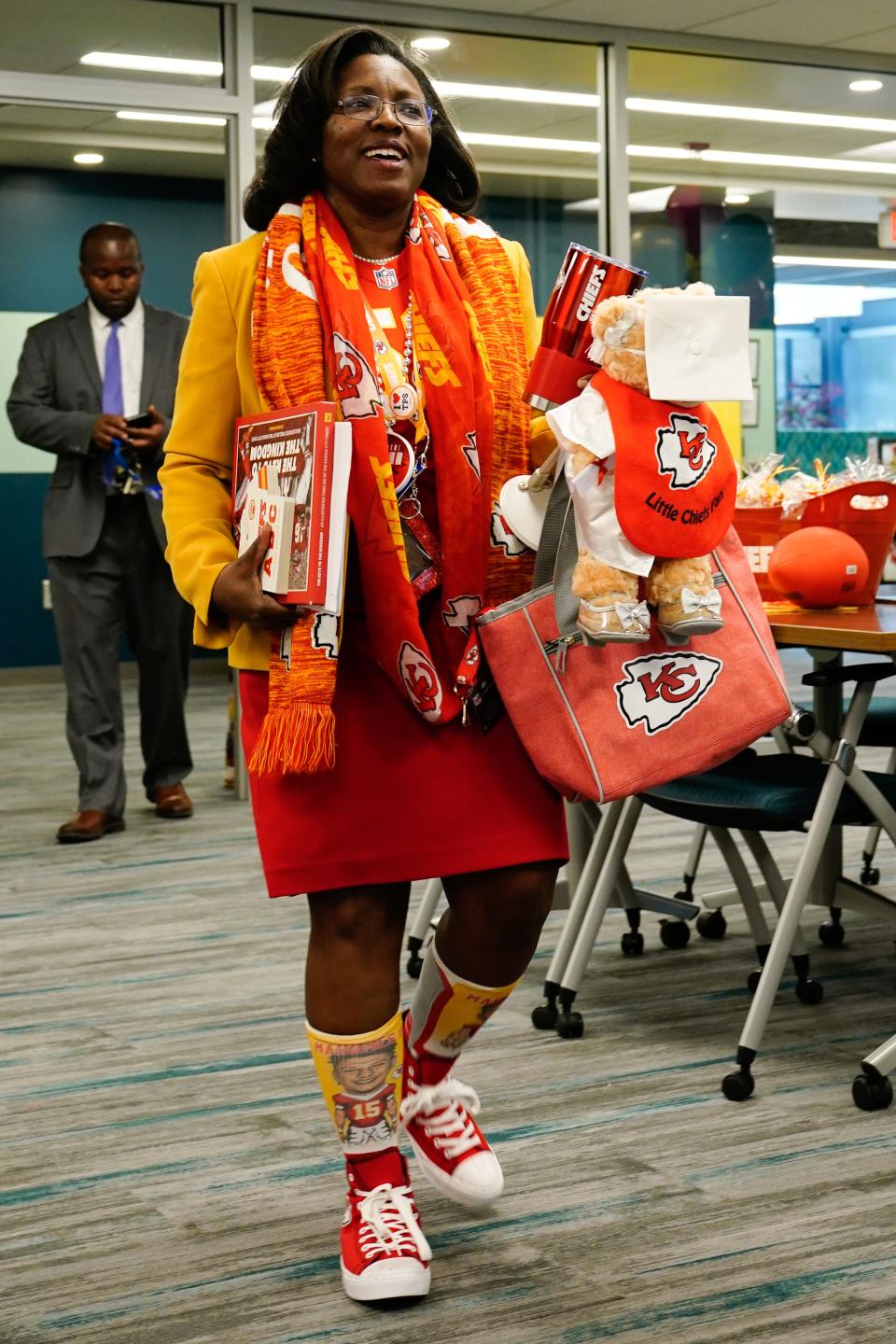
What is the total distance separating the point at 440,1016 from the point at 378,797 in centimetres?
37

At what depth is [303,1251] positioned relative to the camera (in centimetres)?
225

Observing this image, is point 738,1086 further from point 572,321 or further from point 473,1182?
point 572,321

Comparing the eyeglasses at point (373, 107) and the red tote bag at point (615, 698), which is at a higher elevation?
the eyeglasses at point (373, 107)

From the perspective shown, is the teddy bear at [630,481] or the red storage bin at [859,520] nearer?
the teddy bear at [630,481]

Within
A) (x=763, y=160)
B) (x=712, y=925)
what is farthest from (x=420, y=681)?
(x=763, y=160)

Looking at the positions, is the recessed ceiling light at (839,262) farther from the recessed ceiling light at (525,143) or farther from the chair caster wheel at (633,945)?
the chair caster wheel at (633,945)

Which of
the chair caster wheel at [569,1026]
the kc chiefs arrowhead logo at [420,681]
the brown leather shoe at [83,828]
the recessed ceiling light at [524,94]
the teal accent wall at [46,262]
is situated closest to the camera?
the kc chiefs arrowhead logo at [420,681]

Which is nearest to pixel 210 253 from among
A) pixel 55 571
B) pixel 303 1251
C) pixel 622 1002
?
pixel 303 1251

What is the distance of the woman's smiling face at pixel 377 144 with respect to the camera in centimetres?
197

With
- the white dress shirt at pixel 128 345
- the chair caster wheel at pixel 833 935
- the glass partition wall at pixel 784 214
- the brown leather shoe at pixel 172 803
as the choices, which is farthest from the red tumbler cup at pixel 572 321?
the glass partition wall at pixel 784 214

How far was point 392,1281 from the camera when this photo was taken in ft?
6.72

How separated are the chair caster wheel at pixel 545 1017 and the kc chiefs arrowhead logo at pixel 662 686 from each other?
4.38 ft

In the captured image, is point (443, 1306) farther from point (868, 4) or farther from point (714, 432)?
point (868, 4)

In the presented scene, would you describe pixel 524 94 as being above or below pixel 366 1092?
above
